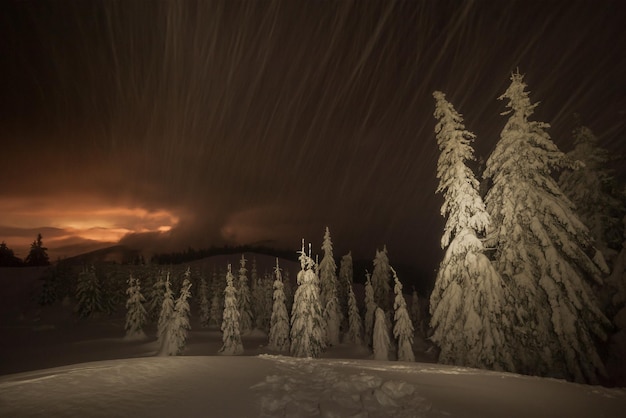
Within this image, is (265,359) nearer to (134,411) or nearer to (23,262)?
(134,411)

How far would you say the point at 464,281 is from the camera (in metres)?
18.9

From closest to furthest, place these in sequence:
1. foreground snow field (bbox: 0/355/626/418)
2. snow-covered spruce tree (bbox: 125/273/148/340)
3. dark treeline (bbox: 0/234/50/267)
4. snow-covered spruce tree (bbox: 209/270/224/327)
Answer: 1. foreground snow field (bbox: 0/355/626/418)
2. snow-covered spruce tree (bbox: 125/273/148/340)
3. snow-covered spruce tree (bbox: 209/270/224/327)
4. dark treeline (bbox: 0/234/50/267)

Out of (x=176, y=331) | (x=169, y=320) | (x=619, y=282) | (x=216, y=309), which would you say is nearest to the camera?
(x=619, y=282)

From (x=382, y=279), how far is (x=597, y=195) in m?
38.8

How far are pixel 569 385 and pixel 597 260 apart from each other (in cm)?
936

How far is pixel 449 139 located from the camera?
2047cm

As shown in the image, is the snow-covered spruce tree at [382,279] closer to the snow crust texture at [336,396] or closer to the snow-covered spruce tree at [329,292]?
the snow-covered spruce tree at [329,292]

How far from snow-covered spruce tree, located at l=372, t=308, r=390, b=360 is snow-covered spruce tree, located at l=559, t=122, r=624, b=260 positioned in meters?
23.8

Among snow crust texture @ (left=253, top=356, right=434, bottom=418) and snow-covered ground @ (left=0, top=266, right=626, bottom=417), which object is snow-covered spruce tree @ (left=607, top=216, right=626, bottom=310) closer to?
snow-covered ground @ (left=0, top=266, right=626, bottom=417)

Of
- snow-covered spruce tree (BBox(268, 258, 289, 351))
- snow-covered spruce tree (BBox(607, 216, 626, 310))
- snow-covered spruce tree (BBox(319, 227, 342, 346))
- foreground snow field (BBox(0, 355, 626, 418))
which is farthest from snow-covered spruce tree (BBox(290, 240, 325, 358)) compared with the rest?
foreground snow field (BBox(0, 355, 626, 418))

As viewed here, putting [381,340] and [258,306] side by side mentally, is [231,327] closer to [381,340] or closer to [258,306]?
[381,340]

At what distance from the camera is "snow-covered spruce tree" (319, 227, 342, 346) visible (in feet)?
172

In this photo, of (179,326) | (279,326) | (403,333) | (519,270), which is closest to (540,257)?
(519,270)

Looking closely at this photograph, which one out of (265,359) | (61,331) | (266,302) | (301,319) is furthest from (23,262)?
(265,359)
